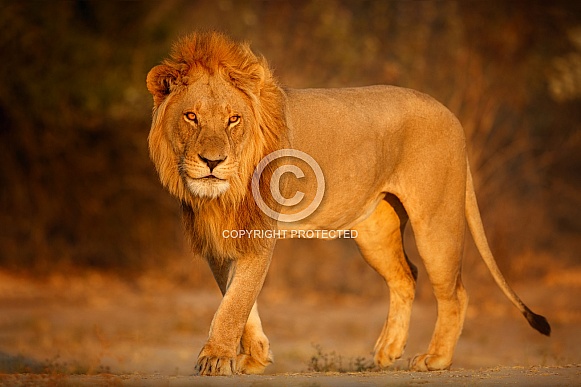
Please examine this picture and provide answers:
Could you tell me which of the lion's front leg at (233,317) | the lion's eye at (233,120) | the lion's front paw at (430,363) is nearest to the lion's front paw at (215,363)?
the lion's front leg at (233,317)

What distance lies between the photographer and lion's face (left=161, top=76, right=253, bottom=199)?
462cm

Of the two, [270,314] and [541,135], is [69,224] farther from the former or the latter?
[541,135]

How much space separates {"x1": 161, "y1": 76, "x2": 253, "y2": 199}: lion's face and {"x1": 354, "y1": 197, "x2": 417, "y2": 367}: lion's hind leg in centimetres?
152

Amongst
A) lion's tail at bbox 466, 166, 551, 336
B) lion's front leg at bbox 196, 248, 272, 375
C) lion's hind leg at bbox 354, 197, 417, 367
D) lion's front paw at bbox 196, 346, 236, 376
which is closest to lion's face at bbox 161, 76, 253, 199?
lion's front leg at bbox 196, 248, 272, 375

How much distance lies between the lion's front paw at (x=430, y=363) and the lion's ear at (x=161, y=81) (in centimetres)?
198

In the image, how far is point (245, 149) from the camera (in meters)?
4.78

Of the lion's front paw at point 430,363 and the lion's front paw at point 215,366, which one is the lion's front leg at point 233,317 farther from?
the lion's front paw at point 430,363

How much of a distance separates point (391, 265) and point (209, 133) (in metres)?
1.88

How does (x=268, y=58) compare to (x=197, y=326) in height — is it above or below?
above

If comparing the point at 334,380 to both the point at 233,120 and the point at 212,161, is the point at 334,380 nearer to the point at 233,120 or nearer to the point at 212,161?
the point at 212,161

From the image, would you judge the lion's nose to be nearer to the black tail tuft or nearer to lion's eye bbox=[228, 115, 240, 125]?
lion's eye bbox=[228, 115, 240, 125]

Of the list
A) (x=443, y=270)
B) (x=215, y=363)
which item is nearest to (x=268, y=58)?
(x=443, y=270)

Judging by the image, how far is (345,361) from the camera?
774 centimetres

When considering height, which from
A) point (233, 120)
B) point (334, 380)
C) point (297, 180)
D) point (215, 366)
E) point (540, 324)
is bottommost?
point (334, 380)
